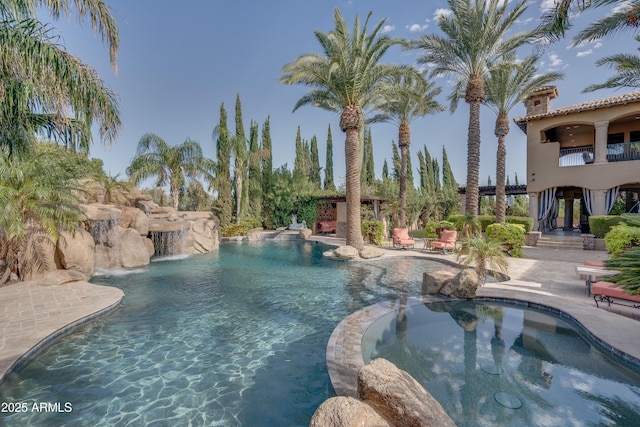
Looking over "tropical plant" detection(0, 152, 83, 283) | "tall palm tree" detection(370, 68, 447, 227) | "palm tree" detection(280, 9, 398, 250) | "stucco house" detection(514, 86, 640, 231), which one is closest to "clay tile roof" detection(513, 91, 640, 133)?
"stucco house" detection(514, 86, 640, 231)

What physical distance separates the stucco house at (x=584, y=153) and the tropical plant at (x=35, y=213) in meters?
25.5

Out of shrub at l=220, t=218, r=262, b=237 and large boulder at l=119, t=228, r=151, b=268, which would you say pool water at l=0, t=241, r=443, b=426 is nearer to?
large boulder at l=119, t=228, r=151, b=268

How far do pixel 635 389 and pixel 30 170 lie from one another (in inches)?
551

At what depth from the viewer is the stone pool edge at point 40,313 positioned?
4.65 metres

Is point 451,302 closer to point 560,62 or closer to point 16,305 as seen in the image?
point 16,305

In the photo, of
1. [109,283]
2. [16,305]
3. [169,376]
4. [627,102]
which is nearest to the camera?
[169,376]

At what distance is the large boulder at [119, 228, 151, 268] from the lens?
12.7 metres

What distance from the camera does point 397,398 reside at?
2504mm

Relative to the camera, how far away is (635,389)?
3.84 m

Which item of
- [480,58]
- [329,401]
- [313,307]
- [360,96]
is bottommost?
[313,307]

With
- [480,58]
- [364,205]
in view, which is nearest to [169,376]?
[480,58]

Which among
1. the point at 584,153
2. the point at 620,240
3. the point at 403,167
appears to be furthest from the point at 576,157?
the point at 620,240

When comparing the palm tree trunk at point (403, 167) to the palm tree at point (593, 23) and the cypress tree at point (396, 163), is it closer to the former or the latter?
the palm tree at point (593, 23)

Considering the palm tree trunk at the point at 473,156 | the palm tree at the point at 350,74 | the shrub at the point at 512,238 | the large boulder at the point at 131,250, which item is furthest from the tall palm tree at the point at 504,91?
the large boulder at the point at 131,250
